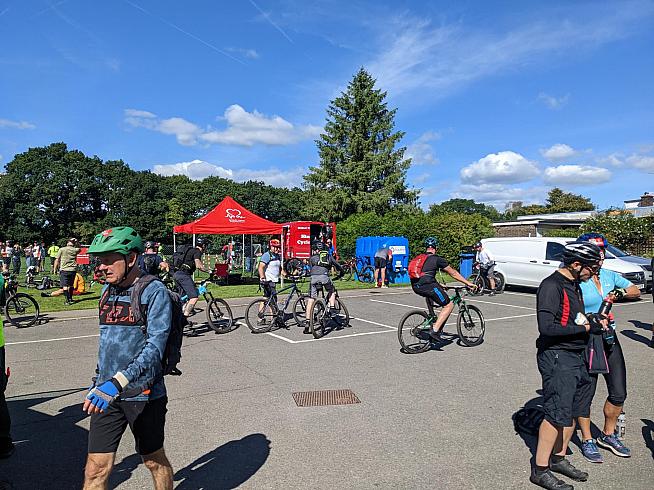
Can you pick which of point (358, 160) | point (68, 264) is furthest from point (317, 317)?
point (358, 160)

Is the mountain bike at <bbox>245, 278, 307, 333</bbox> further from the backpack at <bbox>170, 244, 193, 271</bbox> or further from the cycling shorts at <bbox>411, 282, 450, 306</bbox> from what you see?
the cycling shorts at <bbox>411, 282, 450, 306</bbox>

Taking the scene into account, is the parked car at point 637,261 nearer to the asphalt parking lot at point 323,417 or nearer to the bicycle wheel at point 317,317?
the asphalt parking lot at point 323,417

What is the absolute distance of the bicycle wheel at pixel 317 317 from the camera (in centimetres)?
1013

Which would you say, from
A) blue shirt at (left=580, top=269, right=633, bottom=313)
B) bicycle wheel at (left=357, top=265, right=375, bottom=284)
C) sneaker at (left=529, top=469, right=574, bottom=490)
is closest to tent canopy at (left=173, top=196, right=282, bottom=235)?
bicycle wheel at (left=357, top=265, right=375, bottom=284)

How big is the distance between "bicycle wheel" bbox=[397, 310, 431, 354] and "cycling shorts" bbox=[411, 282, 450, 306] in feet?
1.11

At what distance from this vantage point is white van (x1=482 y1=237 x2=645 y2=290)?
17531 millimetres

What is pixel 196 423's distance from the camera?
5266 millimetres

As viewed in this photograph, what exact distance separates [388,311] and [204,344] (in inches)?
224

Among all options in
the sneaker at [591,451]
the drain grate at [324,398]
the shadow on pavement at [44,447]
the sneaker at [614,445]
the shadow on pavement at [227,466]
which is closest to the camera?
the shadow on pavement at [227,466]

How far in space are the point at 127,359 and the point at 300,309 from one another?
28.1 ft

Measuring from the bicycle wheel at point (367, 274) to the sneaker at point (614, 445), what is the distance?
17.4m

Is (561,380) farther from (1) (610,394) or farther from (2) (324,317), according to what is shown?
(2) (324,317)

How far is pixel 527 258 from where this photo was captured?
18.1 meters

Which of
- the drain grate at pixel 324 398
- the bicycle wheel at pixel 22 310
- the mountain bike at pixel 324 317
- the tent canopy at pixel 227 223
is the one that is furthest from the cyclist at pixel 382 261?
the drain grate at pixel 324 398
